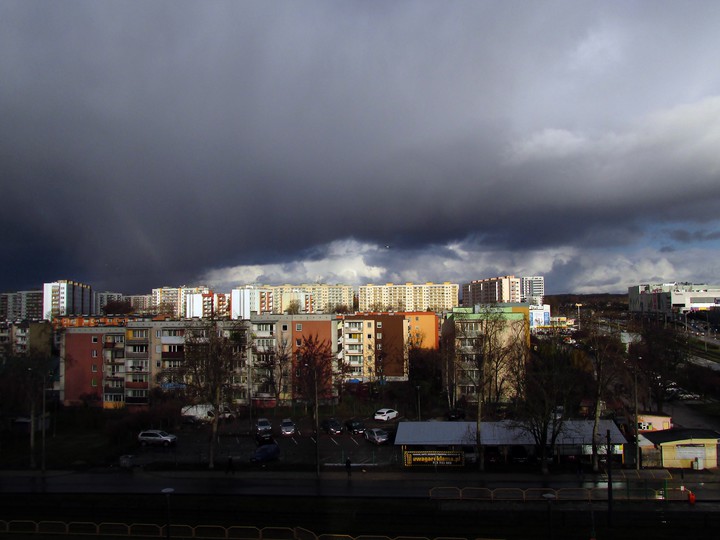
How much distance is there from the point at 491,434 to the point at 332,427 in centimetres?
1207

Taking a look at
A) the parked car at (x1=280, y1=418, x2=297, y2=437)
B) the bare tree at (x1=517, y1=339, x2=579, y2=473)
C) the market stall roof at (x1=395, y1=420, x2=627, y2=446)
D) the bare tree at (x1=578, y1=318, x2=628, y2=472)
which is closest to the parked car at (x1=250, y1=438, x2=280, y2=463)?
the parked car at (x1=280, y1=418, x2=297, y2=437)

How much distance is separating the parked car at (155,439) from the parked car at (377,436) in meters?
11.8

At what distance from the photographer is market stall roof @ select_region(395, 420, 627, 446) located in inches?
1003

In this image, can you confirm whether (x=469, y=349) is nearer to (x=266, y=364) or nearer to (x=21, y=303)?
(x=266, y=364)

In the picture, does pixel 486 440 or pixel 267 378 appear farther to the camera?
pixel 267 378

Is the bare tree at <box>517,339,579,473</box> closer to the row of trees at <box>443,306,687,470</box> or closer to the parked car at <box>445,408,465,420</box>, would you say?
the row of trees at <box>443,306,687,470</box>

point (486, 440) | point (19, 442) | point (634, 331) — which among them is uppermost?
point (634, 331)

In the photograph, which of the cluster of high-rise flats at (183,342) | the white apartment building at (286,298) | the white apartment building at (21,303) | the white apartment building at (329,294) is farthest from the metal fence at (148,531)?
the white apartment building at (329,294)

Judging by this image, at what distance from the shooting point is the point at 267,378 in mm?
43719

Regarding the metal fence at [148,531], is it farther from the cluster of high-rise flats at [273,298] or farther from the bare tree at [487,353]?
the cluster of high-rise flats at [273,298]

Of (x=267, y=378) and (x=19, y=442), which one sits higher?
(x=267, y=378)

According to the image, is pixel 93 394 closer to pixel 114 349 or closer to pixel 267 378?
pixel 114 349

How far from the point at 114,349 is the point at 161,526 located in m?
31.6

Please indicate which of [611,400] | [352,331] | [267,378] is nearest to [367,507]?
[611,400]
